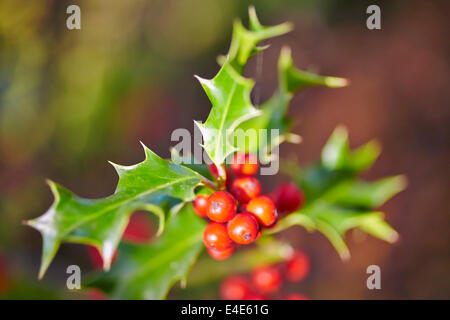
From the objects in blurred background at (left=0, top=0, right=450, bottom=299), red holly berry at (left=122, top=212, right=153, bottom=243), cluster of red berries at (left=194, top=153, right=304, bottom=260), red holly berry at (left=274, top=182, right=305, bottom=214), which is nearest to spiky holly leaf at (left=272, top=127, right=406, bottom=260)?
red holly berry at (left=274, top=182, right=305, bottom=214)

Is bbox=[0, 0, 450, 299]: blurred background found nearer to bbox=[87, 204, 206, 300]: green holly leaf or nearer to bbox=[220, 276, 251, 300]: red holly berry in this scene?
bbox=[220, 276, 251, 300]: red holly berry

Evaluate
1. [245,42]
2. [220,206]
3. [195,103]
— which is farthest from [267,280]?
[195,103]

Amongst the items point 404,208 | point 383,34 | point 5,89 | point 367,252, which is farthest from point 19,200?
point 383,34

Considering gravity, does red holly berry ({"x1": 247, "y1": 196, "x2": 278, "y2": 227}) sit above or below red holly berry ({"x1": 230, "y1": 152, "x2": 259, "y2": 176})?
below

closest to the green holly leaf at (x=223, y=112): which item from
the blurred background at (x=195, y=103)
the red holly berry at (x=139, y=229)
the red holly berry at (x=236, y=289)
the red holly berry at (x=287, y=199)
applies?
the red holly berry at (x=287, y=199)

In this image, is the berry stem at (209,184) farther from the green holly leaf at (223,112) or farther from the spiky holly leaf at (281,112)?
Result: the spiky holly leaf at (281,112)

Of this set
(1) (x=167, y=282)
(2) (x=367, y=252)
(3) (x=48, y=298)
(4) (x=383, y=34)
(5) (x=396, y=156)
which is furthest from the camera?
(4) (x=383, y=34)

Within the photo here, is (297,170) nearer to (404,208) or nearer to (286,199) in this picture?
(286,199)
